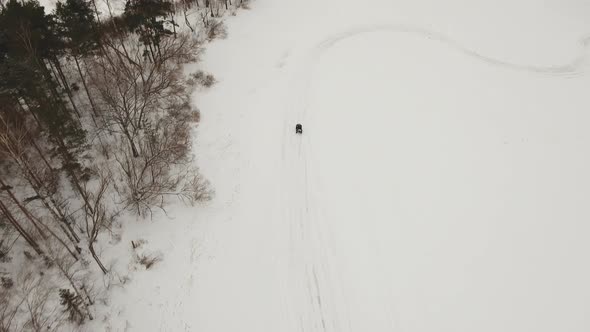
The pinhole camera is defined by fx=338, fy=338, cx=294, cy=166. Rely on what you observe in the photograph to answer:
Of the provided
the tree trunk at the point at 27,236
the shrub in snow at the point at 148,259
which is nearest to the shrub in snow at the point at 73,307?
the shrub in snow at the point at 148,259

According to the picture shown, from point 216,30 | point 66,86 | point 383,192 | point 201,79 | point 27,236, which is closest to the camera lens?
point 27,236

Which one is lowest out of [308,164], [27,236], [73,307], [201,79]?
[73,307]

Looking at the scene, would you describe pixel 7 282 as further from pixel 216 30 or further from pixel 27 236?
pixel 216 30

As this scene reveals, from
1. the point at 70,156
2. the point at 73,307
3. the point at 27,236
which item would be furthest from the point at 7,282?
the point at 70,156

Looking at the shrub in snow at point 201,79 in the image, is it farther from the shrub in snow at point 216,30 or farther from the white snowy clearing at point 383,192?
the shrub in snow at point 216,30

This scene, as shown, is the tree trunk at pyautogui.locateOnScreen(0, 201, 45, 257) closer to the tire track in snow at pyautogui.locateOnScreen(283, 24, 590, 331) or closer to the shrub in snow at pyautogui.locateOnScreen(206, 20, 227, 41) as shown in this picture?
the tire track in snow at pyautogui.locateOnScreen(283, 24, 590, 331)

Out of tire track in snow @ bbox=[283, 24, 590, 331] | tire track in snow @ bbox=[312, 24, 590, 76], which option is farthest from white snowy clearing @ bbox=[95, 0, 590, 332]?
tire track in snow @ bbox=[312, 24, 590, 76]

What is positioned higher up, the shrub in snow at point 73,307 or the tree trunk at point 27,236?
the tree trunk at point 27,236
